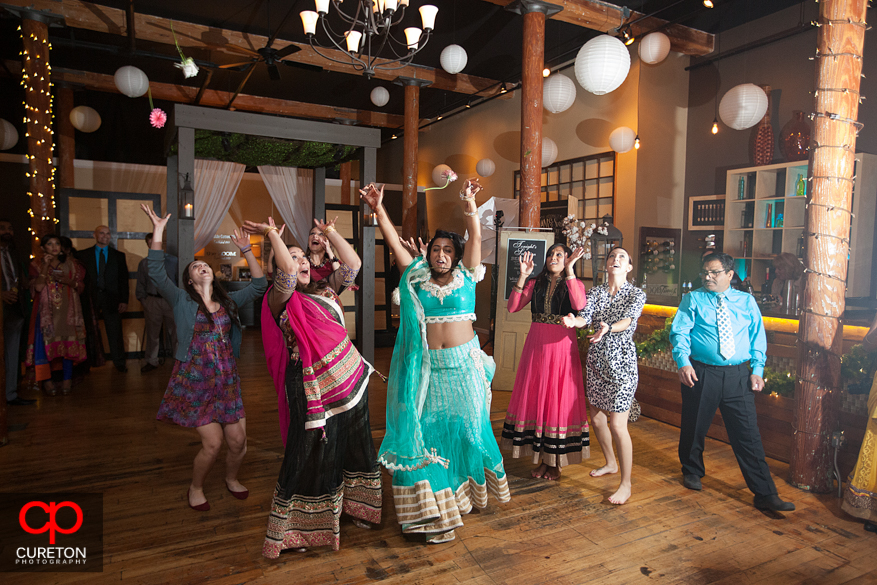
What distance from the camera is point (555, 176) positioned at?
816 centimetres

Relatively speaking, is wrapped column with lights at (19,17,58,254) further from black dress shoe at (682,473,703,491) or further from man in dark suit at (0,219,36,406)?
Answer: black dress shoe at (682,473,703,491)

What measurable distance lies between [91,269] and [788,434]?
23.9ft

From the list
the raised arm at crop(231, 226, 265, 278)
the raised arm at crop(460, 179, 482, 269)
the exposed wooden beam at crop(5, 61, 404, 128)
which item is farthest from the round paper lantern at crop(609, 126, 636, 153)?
the exposed wooden beam at crop(5, 61, 404, 128)

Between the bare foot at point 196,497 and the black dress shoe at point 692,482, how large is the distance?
9.65ft

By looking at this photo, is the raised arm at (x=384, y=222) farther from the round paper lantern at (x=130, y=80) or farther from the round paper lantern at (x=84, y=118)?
the round paper lantern at (x=84, y=118)

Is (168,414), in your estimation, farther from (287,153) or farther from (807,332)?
(287,153)

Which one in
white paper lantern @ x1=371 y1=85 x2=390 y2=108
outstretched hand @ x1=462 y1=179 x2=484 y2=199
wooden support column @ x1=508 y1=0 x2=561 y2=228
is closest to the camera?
outstretched hand @ x1=462 y1=179 x2=484 y2=199

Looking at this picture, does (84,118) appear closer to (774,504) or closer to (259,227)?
(259,227)

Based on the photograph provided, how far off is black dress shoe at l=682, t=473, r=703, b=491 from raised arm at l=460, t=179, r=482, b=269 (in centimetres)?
202

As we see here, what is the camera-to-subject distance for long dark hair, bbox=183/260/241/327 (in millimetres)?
2871

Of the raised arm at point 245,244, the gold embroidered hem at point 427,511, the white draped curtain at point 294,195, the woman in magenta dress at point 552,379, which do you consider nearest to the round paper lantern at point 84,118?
the white draped curtain at point 294,195

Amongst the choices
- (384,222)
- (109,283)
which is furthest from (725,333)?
(109,283)

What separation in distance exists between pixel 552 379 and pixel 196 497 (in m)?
2.22

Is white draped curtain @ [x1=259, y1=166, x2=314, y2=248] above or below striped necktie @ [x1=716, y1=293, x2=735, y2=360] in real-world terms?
above
